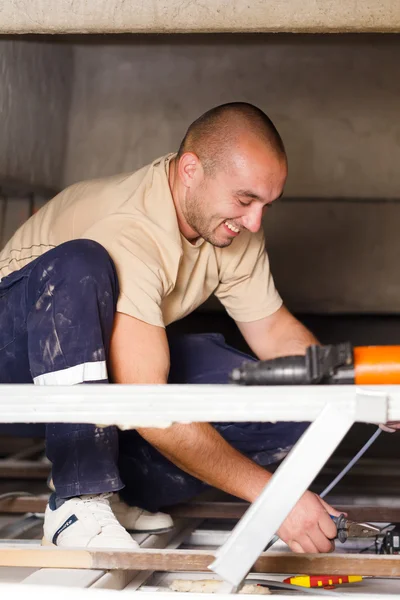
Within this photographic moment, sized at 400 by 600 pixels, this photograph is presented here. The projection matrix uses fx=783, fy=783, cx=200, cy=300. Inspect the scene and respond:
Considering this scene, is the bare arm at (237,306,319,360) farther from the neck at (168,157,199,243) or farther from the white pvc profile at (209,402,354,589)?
the white pvc profile at (209,402,354,589)

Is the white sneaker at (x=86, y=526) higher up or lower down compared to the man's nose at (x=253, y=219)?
lower down

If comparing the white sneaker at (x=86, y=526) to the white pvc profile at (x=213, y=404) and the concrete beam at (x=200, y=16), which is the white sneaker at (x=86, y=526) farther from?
the concrete beam at (x=200, y=16)

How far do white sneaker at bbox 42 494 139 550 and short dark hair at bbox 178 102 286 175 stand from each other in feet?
2.71

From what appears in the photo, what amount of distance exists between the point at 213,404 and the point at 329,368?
17 cm

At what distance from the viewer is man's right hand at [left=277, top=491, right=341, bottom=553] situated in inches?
55.6

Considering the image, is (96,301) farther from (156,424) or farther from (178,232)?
(156,424)

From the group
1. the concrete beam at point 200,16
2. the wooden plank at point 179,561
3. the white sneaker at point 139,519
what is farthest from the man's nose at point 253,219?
the wooden plank at point 179,561

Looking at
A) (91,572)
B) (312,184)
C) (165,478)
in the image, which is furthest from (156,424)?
(312,184)

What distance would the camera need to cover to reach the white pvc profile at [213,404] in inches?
37.7

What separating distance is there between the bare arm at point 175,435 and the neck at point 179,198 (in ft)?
1.26

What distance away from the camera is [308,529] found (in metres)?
1.42

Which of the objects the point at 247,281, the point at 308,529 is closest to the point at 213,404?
the point at 308,529

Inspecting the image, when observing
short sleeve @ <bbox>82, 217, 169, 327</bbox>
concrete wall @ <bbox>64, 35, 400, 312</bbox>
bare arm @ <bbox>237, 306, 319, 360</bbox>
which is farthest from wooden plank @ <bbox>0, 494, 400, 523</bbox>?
concrete wall @ <bbox>64, 35, 400, 312</bbox>

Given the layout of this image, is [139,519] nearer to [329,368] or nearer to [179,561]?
[179,561]
